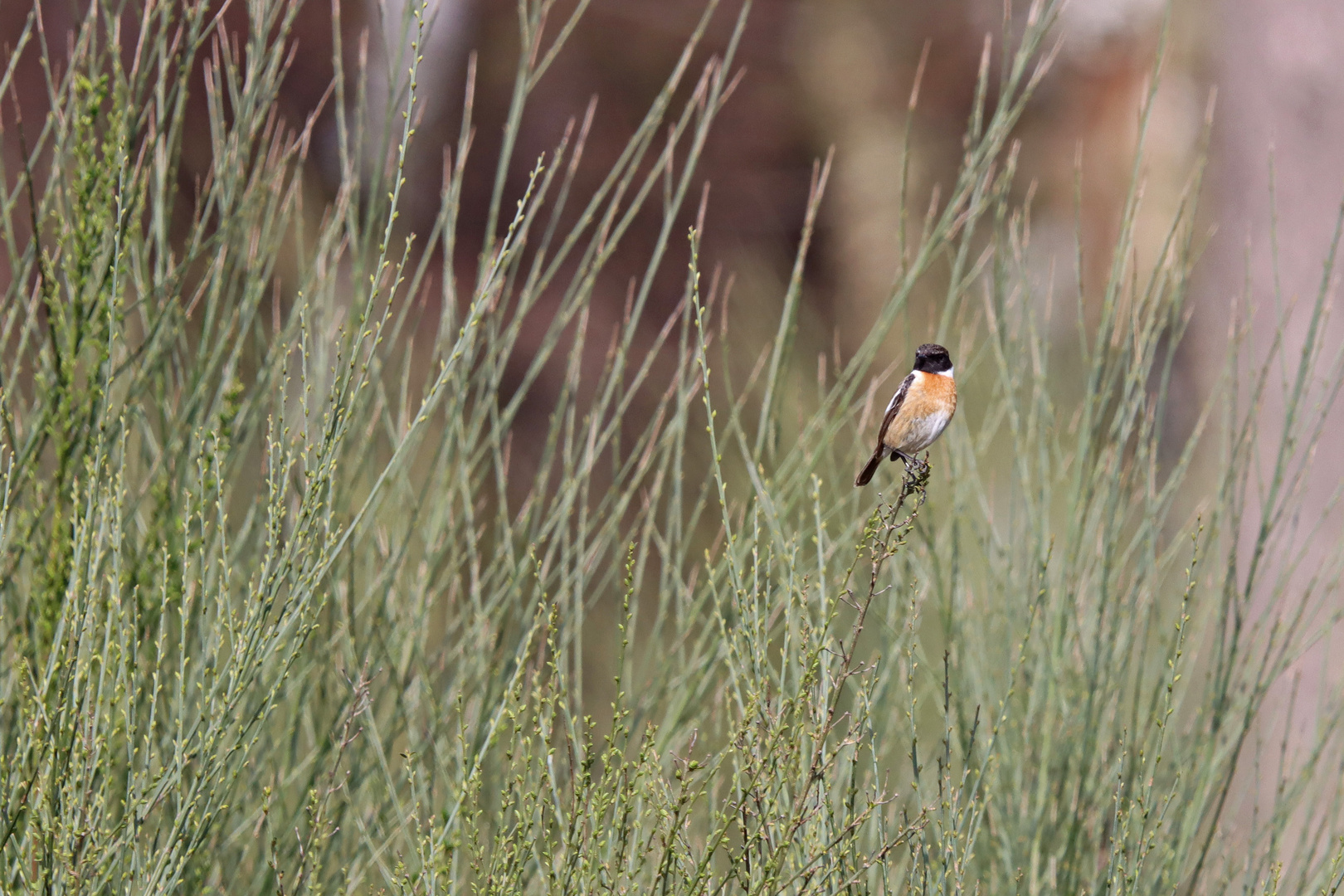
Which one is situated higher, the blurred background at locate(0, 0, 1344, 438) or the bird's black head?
the blurred background at locate(0, 0, 1344, 438)

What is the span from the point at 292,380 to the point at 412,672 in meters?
0.40

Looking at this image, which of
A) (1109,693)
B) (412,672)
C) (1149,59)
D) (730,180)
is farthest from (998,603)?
(730,180)

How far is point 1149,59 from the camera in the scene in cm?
439

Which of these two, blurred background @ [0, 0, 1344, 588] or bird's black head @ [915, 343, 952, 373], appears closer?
bird's black head @ [915, 343, 952, 373]

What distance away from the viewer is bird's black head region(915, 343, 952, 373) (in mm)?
970

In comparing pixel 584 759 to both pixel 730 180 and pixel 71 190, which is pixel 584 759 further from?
pixel 730 180

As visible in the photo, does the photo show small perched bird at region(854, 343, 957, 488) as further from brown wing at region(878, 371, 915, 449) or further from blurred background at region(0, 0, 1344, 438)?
blurred background at region(0, 0, 1344, 438)

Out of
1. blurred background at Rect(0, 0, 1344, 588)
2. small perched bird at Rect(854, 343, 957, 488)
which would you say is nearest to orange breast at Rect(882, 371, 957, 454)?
small perched bird at Rect(854, 343, 957, 488)

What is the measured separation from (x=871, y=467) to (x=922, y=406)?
0.38ft

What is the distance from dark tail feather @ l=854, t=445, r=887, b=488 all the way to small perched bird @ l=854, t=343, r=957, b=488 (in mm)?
30

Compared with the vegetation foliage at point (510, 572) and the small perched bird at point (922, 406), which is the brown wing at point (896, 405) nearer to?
the small perched bird at point (922, 406)

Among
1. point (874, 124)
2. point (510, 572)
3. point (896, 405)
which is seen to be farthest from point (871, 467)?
point (874, 124)

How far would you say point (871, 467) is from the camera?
1.08 metres

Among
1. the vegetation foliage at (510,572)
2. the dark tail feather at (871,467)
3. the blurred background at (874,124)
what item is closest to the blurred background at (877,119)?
the blurred background at (874,124)
